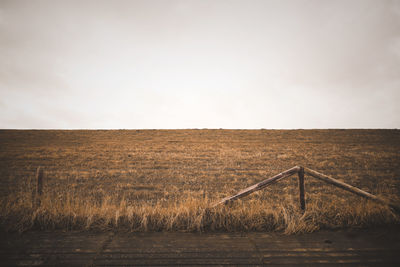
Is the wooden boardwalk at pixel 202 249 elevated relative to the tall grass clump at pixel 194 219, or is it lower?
lower

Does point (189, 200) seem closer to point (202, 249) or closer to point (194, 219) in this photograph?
point (194, 219)

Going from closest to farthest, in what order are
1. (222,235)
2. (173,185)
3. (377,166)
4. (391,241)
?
(391,241), (222,235), (173,185), (377,166)

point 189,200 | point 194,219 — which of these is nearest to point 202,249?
point 194,219

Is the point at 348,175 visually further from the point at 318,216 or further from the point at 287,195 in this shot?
the point at 318,216

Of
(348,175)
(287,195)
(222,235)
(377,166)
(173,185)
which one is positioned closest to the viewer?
(222,235)

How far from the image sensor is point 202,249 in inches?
119

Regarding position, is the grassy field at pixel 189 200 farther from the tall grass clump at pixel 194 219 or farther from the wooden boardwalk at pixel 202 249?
the wooden boardwalk at pixel 202 249

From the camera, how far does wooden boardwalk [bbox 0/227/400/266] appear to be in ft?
8.95

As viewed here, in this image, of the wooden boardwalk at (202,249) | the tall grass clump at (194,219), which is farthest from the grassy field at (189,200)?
the wooden boardwalk at (202,249)

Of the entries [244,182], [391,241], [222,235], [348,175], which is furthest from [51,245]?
[348,175]

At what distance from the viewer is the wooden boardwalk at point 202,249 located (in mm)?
2727

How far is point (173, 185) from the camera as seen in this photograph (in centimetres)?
1038

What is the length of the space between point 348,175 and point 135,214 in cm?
1427

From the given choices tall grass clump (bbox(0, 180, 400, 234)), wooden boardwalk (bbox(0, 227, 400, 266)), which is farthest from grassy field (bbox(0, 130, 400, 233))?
wooden boardwalk (bbox(0, 227, 400, 266))
